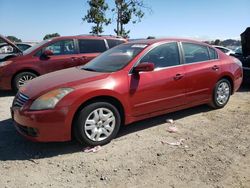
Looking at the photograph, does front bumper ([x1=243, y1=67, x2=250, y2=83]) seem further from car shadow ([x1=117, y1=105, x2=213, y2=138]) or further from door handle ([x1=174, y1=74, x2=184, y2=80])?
door handle ([x1=174, y1=74, x2=184, y2=80])

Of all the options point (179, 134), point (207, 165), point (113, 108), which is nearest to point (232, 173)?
point (207, 165)

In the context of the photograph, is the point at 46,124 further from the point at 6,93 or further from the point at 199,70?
the point at 6,93

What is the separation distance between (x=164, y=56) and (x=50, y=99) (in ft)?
7.26

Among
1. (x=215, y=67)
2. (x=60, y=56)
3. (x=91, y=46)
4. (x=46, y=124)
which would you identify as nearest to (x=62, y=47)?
(x=60, y=56)

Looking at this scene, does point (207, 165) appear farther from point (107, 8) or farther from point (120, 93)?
point (107, 8)

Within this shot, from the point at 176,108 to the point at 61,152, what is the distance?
7.33 feet

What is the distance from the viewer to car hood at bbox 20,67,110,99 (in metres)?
4.41

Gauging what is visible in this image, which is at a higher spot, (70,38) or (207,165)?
(70,38)

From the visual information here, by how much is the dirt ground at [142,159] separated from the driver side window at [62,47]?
338 centimetres

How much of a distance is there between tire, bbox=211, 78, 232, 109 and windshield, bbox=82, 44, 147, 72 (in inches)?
75.7

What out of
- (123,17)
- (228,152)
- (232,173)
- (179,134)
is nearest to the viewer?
(232,173)

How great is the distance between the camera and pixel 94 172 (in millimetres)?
3785

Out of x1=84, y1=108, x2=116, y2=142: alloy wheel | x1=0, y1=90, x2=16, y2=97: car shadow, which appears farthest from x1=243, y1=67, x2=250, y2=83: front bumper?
x1=0, y1=90, x2=16, y2=97: car shadow

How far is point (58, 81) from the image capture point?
4660 millimetres
